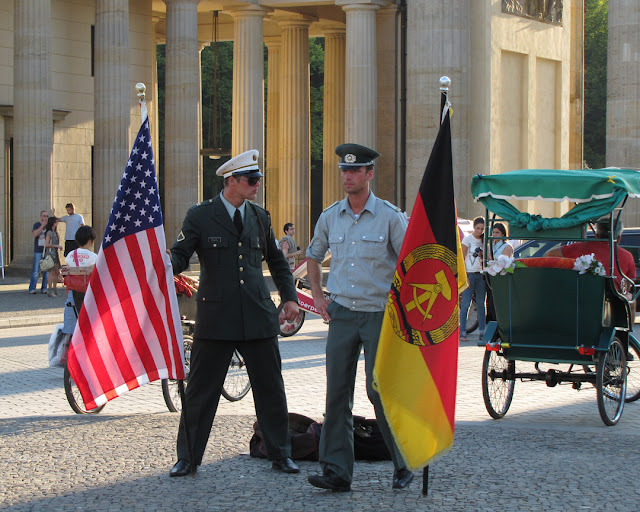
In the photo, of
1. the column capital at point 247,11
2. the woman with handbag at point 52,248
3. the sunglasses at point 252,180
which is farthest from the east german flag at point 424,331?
the column capital at point 247,11

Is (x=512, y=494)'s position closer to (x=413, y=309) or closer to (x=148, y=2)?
(x=413, y=309)

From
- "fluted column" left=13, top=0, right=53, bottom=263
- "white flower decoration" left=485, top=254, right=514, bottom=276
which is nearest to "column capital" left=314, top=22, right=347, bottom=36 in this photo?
"fluted column" left=13, top=0, right=53, bottom=263

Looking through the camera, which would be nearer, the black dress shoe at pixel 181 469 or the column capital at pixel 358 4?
the black dress shoe at pixel 181 469

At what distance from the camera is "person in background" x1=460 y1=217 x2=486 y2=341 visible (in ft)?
56.4

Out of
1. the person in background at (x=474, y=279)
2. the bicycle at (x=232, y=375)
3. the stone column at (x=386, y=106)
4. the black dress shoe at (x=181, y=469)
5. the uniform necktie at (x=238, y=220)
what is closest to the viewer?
the black dress shoe at (x=181, y=469)

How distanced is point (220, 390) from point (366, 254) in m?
1.34

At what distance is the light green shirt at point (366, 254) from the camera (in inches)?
279

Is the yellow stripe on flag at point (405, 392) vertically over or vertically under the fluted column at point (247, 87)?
under

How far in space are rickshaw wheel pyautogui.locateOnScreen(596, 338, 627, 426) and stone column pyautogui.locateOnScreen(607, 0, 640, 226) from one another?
24.5 m

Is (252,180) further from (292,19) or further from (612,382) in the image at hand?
(292,19)

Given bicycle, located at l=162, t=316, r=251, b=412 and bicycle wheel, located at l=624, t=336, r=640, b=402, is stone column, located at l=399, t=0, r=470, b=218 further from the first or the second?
bicycle, located at l=162, t=316, r=251, b=412

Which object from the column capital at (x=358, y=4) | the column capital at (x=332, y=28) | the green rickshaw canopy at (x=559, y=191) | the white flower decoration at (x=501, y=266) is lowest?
the white flower decoration at (x=501, y=266)

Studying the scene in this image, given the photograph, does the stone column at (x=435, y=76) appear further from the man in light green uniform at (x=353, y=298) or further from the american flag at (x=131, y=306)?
the man in light green uniform at (x=353, y=298)

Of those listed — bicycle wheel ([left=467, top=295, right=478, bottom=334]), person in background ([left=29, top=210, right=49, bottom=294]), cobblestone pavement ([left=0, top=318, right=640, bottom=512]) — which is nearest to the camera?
cobblestone pavement ([left=0, top=318, right=640, bottom=512])
